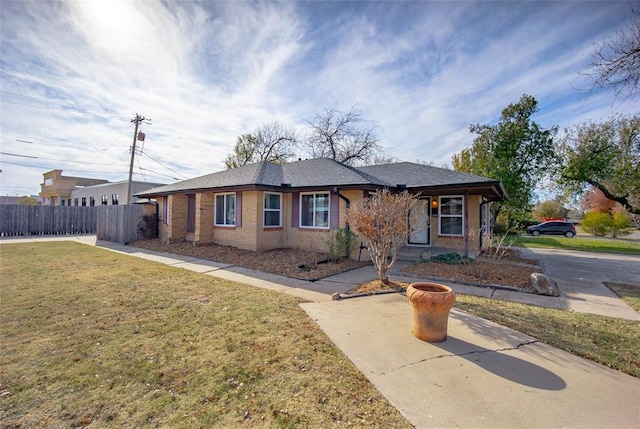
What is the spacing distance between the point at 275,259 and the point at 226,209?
178 inches

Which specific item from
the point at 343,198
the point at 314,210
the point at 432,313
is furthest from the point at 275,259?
the point at 432,313

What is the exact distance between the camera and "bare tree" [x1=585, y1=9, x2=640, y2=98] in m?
6.14

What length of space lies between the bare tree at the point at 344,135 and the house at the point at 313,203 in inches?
505

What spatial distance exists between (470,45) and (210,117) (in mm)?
11659

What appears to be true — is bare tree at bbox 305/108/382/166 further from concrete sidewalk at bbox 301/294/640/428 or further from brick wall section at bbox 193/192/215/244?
concrete sidewalk at bbox 301/294/640/428

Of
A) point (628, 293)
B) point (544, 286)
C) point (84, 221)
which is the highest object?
point (84, 221)

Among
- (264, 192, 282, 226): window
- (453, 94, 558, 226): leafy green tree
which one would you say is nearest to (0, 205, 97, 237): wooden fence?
(264, 192, 282, 226): window

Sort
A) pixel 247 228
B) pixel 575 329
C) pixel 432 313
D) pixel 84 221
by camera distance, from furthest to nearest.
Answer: pixel 84 221 < pixel 247 228 < pixel 575 329 < pixel 432 313

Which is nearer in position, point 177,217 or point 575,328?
point 575,328

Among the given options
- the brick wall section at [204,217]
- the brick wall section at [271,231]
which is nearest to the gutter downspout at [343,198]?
the brick wall section at [271,231]

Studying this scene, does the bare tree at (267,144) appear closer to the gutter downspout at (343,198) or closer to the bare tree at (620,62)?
the gutter downspout at (343,198)

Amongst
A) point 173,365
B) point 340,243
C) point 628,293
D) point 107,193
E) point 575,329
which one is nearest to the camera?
point 173,365

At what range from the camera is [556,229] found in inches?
1101

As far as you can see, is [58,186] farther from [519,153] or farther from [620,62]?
[620,62]
